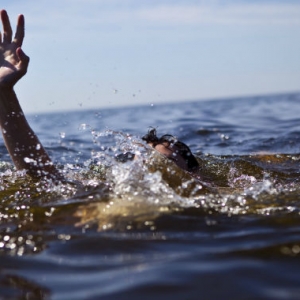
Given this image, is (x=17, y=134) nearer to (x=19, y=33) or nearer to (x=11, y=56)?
(x=11, y=56)

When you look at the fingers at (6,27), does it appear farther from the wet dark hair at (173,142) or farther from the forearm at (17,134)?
the wet dark hair at (173,142)

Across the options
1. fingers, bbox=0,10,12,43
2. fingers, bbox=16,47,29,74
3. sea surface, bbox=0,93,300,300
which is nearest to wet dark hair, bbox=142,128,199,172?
sea surface, bbox=0,93,300,300

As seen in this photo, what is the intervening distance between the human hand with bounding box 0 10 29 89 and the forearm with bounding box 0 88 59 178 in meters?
0.10

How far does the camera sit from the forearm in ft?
15.9

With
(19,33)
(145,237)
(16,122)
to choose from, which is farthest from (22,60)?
(145,237)

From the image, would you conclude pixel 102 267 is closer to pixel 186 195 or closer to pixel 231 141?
pixel 186 195

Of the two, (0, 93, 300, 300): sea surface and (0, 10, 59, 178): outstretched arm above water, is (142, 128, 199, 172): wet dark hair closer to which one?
(0, 93, 300, 300): sea surface

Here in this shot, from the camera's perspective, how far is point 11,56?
194 inches

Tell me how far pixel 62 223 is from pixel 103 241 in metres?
0.61

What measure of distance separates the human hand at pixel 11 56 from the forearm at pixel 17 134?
10cm

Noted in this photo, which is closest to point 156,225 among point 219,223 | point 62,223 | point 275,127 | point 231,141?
point 219,223

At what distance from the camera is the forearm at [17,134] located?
4.84 meters

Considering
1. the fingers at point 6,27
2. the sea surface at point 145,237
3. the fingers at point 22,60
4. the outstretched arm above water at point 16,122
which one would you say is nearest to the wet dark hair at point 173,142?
the sea surface at point 145,237

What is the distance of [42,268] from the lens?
3332 mm
